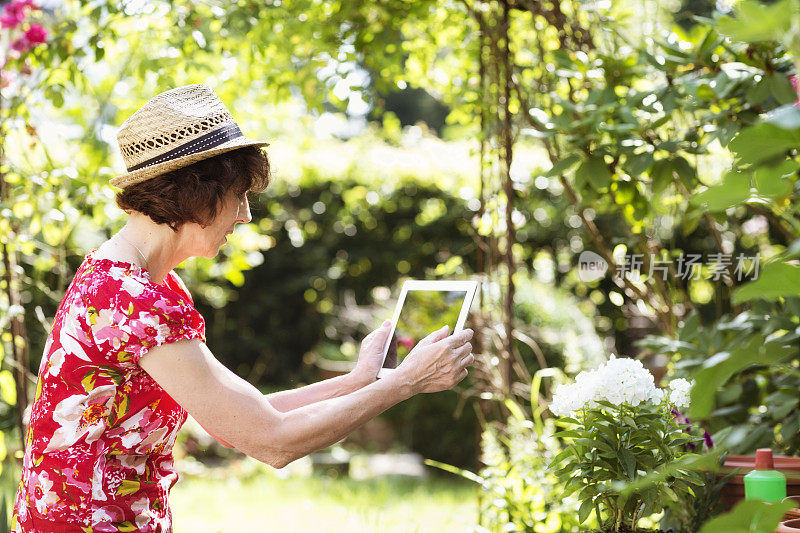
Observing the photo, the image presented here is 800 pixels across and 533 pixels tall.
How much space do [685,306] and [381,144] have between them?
3.72 m

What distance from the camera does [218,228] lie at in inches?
60.8

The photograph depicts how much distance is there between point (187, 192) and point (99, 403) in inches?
16.0

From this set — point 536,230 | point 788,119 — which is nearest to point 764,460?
point 788,119

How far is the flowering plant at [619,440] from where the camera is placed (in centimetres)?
153

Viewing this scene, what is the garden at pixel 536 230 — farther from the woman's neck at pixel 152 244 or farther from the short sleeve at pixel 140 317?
the short sleeve at pixel 140 317

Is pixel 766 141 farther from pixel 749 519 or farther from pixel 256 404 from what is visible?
pixel 256 404

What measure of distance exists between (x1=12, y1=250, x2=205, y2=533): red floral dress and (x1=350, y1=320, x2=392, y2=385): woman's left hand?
423mm

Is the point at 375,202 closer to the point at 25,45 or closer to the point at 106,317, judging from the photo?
the point at 25,45

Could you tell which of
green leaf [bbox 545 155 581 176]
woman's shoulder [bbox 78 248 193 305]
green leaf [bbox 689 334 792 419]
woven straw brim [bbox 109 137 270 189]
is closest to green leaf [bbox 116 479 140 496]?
woman's shoulder [bbox 78 248 193 305]

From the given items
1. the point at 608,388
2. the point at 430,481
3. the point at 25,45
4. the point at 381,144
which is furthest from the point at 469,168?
the point at 608,388

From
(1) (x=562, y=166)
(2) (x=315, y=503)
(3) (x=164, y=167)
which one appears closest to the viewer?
(3) (x=164, y=167)

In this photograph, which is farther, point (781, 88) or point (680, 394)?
point (781, 88)

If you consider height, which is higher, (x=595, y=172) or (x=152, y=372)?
(x=595, y=172)

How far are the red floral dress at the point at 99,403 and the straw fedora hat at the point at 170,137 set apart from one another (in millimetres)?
200
